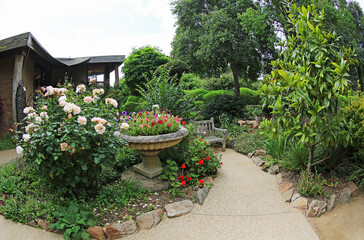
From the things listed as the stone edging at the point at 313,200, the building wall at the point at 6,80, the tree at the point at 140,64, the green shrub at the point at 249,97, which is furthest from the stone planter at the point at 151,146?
the green shrub at the point at 249,97

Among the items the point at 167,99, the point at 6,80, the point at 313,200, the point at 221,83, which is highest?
the point at 221,83

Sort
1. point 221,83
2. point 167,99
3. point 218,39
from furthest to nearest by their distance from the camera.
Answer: point 221,83
point 218,39
point 167,99

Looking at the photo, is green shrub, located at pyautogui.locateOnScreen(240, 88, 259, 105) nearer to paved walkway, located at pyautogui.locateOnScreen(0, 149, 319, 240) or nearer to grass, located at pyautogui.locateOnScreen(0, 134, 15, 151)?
paved walkway, located at pyautogui.locateOnScreen(0, 149, 319, 240)

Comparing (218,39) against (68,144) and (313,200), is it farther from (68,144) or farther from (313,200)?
(68,144)

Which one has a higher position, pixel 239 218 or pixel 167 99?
pixel 167 99

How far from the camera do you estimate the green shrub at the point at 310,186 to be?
3.61 m

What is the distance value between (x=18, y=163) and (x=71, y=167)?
6.64 feet

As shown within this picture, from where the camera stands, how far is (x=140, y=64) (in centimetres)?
1480

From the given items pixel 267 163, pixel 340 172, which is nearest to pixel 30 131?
pixel 267 163

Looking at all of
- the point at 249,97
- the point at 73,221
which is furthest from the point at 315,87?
the point at 249,97

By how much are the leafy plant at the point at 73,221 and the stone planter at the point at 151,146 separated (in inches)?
44.9

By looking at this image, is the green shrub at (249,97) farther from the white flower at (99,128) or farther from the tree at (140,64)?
the white flower at (99,128)

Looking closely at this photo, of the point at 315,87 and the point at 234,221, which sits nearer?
the point at 234,221

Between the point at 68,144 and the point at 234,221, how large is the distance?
2.36 m
